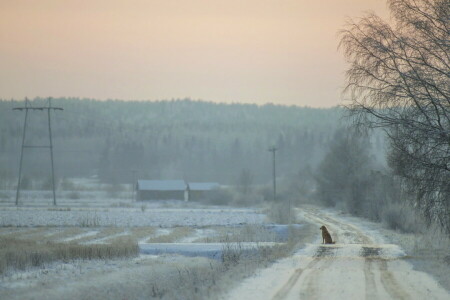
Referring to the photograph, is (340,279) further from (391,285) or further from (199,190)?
(199,190)

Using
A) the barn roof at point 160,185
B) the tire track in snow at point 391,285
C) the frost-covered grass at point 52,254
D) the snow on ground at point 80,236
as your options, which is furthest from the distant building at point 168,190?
the tire track in snow at point 391,285

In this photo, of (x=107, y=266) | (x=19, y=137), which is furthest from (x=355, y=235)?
(x=19, y=137)

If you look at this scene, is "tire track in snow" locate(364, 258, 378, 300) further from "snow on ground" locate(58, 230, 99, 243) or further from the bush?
the bush

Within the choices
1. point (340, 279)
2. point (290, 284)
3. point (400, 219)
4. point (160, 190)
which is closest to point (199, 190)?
point (160, 190)

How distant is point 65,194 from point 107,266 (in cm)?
10727

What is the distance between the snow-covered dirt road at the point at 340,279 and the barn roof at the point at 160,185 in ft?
355

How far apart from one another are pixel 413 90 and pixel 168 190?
4516 inches

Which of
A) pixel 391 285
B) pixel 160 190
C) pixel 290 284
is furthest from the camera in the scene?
pixel 160 190

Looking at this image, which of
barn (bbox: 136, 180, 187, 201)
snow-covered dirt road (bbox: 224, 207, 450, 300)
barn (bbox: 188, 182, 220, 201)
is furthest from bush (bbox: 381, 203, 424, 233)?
barn (bbox: 136, 180, 187, 201)

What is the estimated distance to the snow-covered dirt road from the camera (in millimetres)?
15118

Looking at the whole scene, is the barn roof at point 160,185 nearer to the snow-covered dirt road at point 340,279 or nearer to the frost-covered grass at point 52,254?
the frost-covered grass at point 52,254

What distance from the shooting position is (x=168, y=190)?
440ft

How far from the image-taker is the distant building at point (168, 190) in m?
131

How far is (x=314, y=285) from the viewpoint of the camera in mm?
16344
